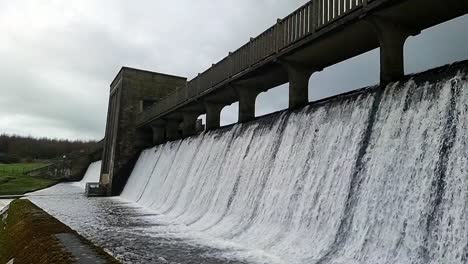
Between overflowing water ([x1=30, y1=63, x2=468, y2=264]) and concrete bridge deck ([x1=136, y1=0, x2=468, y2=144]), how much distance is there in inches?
60.3

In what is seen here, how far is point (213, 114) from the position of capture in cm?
2127

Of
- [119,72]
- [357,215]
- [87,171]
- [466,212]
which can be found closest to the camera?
[466,212]

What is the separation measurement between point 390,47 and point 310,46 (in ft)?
9.02

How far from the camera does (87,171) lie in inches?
2000

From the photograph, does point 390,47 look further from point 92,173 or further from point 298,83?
point 92,173

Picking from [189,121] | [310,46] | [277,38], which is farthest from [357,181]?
[189,121]

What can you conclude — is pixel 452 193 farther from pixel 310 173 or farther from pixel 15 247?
pixel 15 247

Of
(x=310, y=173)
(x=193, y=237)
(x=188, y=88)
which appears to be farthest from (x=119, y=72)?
(x=310, y=173)

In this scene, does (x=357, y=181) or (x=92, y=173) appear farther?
(x=92, y=173)

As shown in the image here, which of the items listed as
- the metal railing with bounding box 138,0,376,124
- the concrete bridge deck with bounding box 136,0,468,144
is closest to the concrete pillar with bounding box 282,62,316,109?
the concrete bridge deck with bounding box 136,0,468,144

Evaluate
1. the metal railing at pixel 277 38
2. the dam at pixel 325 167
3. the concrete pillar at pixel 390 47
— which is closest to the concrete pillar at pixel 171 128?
the metal railing at pixel 277 38

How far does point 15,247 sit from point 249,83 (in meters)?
11.7

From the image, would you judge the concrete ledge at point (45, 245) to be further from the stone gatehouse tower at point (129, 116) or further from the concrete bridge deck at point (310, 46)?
the stone gatehouse tower at point (129, 116)

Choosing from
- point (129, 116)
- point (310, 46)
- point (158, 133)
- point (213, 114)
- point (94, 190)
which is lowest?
point (94, 190)
